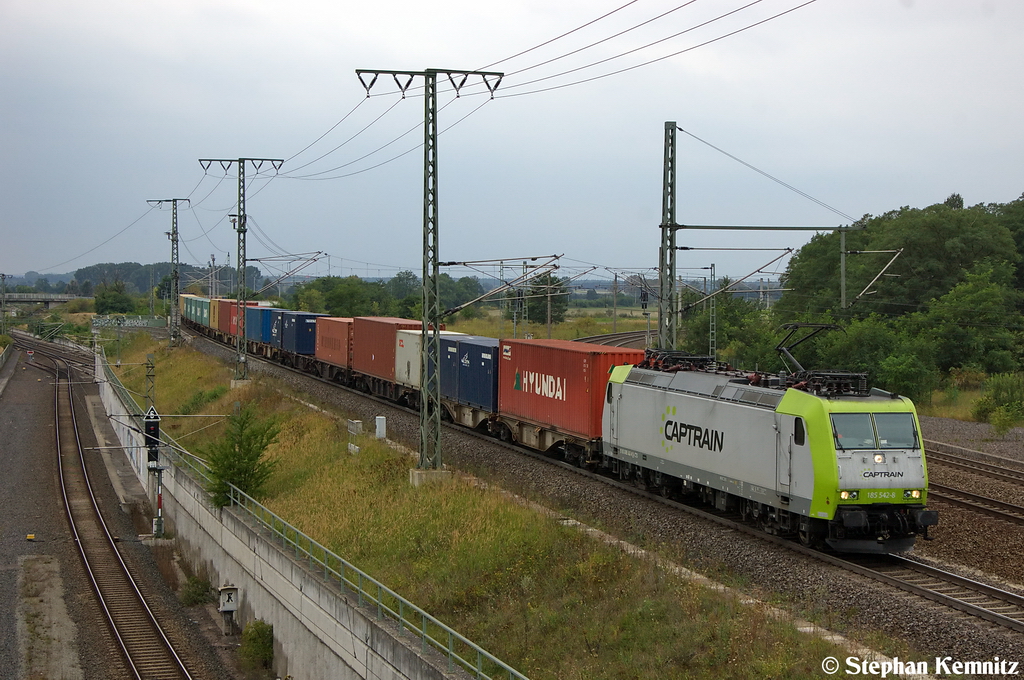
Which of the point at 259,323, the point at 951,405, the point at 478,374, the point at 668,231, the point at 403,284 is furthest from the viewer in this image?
the point at 403,284

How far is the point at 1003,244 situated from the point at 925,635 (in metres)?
49.3

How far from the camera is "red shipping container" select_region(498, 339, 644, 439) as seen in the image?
960 inches

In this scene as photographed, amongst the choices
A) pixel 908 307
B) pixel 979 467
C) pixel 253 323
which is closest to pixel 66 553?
pixel 979 467

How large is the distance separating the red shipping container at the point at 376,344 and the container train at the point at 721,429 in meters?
5.23

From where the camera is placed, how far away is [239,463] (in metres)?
27.8

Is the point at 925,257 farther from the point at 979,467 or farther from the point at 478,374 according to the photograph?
the point at 478,374

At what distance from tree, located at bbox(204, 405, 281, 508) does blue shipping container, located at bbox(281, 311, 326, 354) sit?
23246mm

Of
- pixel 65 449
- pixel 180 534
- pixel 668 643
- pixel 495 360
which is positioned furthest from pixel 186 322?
pixel 668 643

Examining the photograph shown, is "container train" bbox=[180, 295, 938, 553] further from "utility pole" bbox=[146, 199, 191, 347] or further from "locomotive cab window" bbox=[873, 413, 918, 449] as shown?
"utility pole" bbox=[146, 199, 191, 347]

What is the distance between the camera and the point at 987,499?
21062 millimetres

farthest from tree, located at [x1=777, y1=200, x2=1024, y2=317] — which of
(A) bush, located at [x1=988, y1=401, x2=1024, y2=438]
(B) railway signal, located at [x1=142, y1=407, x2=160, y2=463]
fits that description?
(B) railway signal, located at [x1=142, y1=407, x2=160, y2=463]

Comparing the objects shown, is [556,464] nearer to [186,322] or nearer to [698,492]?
[698,492]

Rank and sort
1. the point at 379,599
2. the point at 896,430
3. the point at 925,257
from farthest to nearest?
the point at 925,257 < the point at 379,599 < the point at 896,430

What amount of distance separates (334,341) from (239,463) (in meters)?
19.8
